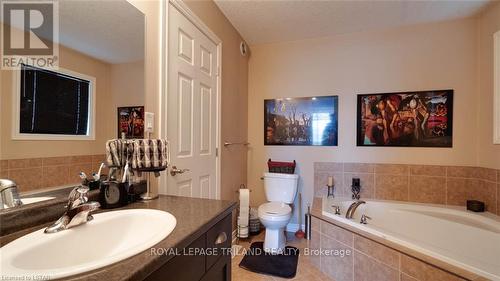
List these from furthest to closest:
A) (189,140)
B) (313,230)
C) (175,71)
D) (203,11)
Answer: (313,230) < (203,11) < (189,140) < (175,71)

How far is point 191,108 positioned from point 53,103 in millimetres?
1008

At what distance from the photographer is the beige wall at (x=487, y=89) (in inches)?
81.9

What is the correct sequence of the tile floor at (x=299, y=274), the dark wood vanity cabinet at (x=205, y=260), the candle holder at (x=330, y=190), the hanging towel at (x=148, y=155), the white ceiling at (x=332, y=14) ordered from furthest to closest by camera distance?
1. the candle holder at (x=330, y=190)
2. the white ceiling at (x=332, y=14)
3. the tile floor at (x=299, y=274)
4. the hanging towel at (x=148, y=155)
5. the dark wood vanity cabinet at (x=205, y=260)

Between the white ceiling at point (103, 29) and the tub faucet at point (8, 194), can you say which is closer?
the tub faucet at point (8, 194)

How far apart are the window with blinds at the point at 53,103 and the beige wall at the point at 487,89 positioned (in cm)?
320

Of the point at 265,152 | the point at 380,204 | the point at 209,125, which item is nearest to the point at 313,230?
Result: the point at 380,204

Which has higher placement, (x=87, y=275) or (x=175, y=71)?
(x=175, y=71)

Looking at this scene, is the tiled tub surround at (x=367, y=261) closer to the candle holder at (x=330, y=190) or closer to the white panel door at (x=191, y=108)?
the candle holder at (x=330, y=190)

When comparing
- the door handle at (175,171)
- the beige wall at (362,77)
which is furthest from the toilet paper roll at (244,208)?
the door handle at (175,171)

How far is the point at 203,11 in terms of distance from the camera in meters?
1.99

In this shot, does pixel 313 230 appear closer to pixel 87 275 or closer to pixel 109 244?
pixel 109 244

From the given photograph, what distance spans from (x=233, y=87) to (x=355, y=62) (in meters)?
1.54

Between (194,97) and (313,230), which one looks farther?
→ (313,230)

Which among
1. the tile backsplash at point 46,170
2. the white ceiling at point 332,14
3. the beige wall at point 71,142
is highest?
the white ceiling at point 332,14
